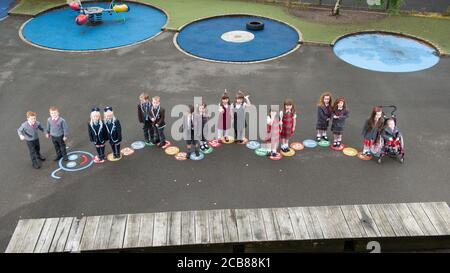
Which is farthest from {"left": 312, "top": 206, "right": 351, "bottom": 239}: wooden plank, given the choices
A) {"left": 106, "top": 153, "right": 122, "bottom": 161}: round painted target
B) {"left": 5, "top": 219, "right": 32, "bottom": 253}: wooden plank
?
{"left": 106, "top": 153, "right": 122, "bottom": 161}: round painted target

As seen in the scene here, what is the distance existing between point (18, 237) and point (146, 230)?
2.18m

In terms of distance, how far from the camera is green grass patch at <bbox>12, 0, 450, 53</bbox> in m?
19.2

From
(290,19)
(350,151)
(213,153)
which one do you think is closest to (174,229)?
Result: (213,153)

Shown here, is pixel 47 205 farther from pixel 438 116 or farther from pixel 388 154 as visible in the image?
pixel 438 116

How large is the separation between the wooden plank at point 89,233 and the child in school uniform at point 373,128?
6745 millimetres

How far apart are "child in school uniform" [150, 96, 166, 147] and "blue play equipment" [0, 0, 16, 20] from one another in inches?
561

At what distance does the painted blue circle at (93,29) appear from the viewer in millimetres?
18641

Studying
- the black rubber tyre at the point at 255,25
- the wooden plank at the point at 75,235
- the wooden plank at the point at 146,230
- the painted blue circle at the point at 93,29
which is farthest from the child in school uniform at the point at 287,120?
the painted blue circle at the point at 93,29

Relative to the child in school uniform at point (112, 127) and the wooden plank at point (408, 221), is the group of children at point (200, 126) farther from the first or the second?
the wooden plank at point (408, 221)

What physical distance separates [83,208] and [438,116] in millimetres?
10184

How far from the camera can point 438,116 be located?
13.1 meters

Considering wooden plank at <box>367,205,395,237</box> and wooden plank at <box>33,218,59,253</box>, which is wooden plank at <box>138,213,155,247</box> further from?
wooden plank at <box>367,205,395,237</box>

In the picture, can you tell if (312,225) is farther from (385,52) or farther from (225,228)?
(385,52)
